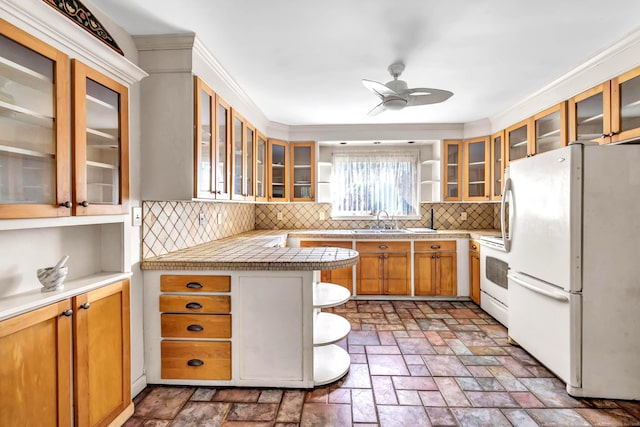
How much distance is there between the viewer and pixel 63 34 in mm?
1266

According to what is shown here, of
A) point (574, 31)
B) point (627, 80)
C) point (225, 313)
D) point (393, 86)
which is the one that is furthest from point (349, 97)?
point (225, 313)

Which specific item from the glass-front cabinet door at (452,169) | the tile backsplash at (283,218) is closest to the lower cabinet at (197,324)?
the tile backsplash at (283,218)

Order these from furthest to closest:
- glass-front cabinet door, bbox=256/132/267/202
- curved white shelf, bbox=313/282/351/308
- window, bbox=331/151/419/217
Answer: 1. window, bbox=331/151/419/217
2. glass-front cabinet door, bbox=256/132/267/202
3. curved white shelf, bbox=313/282/351/308

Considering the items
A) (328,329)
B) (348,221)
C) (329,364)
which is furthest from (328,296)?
(348,221)

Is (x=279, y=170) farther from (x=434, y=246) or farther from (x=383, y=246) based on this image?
(x=434, y=246)

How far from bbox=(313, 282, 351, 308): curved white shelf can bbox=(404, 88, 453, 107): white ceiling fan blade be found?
1.61m

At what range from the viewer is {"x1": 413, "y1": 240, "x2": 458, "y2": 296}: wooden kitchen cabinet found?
385 cm

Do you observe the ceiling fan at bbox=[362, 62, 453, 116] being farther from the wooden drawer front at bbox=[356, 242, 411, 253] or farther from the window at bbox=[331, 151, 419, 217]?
the window at bbox=[331, 151, 419, 217]

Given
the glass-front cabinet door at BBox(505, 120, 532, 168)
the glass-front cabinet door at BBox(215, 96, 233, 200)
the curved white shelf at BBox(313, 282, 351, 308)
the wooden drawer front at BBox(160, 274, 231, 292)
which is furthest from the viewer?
the glass-front cabinet door at BBox(505, 120, 532, 168)

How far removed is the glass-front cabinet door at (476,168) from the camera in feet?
12.8

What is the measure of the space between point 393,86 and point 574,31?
116 centimetres

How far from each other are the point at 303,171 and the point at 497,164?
8.28ft

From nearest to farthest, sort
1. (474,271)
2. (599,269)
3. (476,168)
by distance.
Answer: (599,269) < (474,271) < (476,168)

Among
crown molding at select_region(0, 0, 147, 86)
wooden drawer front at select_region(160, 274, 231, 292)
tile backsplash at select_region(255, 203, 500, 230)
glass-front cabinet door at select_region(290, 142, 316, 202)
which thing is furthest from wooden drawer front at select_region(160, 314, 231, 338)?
tile backsplash at select_region(255, 203, 500, 230)
